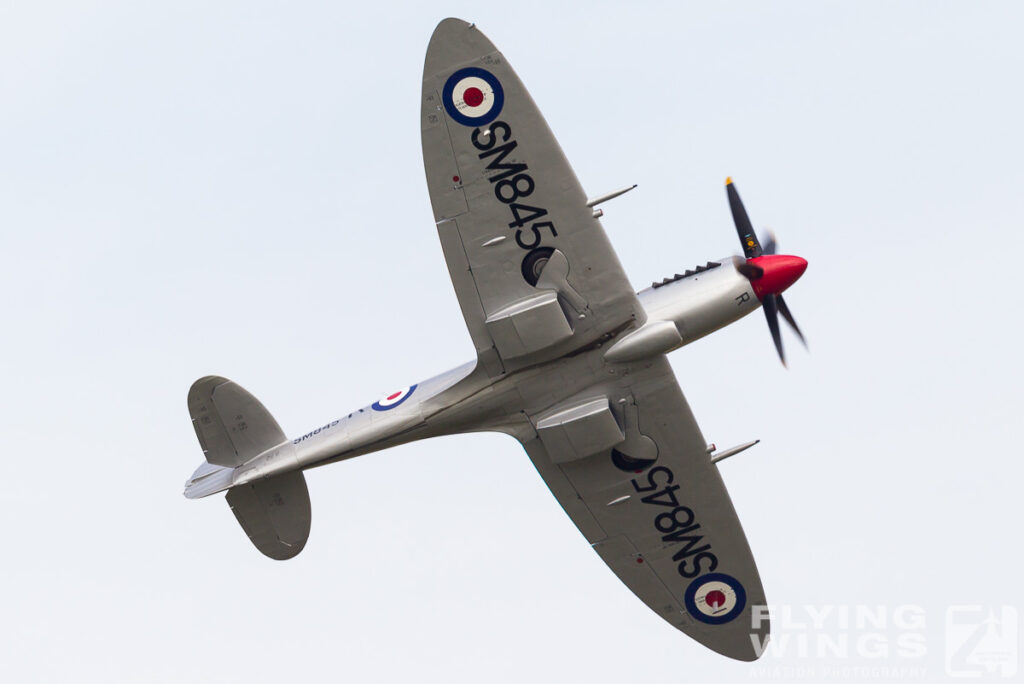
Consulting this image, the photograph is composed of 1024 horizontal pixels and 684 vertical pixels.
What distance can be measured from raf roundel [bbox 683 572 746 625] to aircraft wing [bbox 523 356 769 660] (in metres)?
0.02

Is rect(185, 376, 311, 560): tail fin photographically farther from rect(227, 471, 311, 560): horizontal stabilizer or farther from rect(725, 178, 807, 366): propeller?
rect(725, 178, 807, 366): propeller

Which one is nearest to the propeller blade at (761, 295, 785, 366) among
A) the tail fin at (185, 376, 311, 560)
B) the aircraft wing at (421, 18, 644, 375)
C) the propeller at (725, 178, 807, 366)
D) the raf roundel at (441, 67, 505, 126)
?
the propeller at (725, 178, 807, 366)

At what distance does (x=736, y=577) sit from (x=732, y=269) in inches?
203

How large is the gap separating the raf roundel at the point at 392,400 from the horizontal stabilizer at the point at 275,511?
1.63m

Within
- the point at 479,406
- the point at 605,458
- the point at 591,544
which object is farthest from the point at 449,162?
the point at 591,544

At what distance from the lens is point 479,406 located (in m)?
20.5

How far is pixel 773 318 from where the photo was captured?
66.5ft

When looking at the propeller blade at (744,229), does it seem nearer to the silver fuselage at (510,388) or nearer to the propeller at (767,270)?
the propeller at (767,270)

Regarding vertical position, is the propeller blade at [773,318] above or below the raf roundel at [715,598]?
above

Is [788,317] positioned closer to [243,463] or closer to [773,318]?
[773,318]

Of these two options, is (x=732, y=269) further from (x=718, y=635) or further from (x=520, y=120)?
(x=718, y=635)

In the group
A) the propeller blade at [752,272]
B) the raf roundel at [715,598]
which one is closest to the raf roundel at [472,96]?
the propeller blade at [752,272]

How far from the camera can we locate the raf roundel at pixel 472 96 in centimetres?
1892

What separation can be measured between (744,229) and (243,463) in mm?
8082
